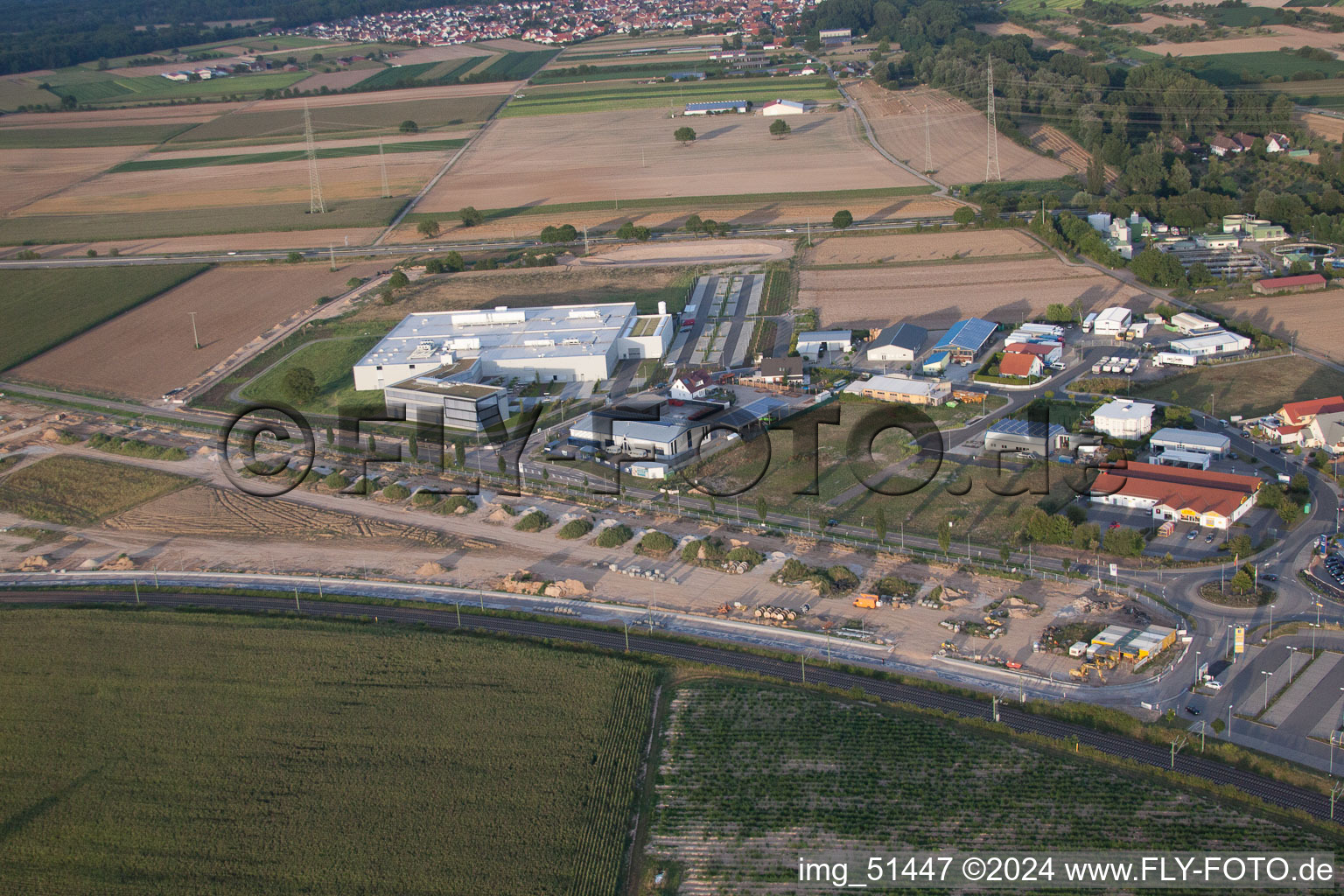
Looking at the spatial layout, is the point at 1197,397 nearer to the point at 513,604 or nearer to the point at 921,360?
the point at 921,360

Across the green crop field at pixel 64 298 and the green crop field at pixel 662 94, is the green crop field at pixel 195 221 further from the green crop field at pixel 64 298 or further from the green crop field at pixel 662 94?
the green crop field at pixel 662 94

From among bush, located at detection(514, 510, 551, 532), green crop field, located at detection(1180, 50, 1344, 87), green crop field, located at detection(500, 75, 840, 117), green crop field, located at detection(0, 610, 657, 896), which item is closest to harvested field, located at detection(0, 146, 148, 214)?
green crop field, located at detection(500, 75, 840, 117)

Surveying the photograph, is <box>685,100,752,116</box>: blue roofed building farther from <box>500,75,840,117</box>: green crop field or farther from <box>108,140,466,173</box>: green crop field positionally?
<box>108,140,466,173</box>: green crop field

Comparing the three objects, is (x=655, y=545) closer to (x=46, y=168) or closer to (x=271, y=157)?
(x=271, y=157)

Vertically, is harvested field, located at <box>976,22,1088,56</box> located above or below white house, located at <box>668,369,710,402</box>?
above

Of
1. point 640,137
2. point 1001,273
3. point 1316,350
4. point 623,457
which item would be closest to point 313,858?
point 623,457

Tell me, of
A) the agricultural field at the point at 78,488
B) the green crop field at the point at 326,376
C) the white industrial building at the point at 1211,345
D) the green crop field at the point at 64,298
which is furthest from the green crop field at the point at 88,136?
the white industrial building at the point at 1211,345

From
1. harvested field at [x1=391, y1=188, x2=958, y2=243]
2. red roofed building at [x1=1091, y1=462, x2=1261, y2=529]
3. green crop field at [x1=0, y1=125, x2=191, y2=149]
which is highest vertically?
green crop field at [x1=0, y1=125, x2=191, y2=149]
